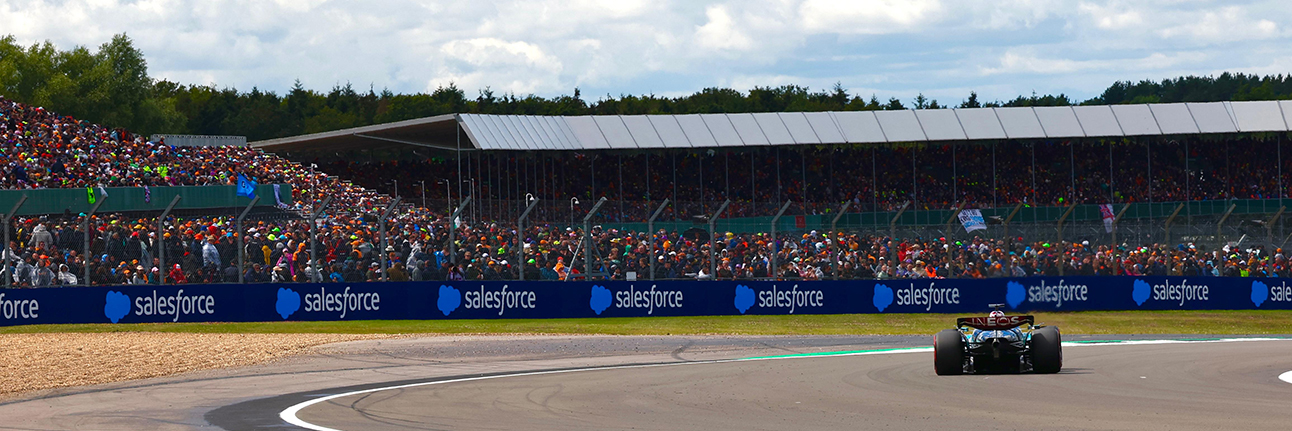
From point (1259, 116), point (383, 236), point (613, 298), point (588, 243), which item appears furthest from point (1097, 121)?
point (383, 236)

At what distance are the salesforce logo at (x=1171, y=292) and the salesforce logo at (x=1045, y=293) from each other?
119cm

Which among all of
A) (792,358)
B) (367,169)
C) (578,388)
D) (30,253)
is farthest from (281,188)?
(578,388)

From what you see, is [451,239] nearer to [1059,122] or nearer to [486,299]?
[486,299]

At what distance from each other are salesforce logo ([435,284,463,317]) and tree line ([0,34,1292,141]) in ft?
203

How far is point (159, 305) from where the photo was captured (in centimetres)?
2402

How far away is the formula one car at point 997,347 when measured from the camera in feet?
→ 44.6

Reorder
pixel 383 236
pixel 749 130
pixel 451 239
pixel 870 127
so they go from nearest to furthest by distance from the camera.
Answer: pixel 383 236
pixel 451 239
pixel 749 130
pixel 870 127

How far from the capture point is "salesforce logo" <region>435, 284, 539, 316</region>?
2528 centimetres

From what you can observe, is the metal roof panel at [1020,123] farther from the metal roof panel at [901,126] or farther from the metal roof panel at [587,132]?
the metal roof panel at [587,132]

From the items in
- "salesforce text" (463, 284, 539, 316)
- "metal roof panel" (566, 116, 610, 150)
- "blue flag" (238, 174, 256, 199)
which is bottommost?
"salesforce text" (463, 284, 539, 316)

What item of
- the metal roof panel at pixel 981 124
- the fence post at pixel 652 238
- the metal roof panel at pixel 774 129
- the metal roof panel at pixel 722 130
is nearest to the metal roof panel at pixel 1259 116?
the metal roof panel at pixel 981 124

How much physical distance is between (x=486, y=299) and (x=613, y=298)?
2430 millimetres

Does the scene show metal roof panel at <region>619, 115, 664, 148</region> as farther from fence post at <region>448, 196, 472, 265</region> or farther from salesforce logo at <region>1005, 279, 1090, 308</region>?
fence post at <region>448, 196, 472, 265</region>

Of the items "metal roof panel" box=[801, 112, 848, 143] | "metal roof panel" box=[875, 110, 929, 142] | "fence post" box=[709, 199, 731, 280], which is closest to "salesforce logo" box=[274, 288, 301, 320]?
"fence post" box=[709, 199, 731, 280]
